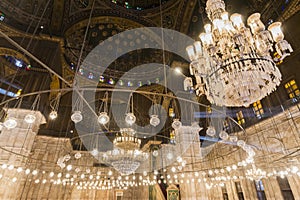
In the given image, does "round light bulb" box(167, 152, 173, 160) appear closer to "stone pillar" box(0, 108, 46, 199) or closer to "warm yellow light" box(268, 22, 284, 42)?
"stone pillar" box(0, 108, 46, 199)

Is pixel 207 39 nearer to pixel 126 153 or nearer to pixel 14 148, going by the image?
pixel 126 153

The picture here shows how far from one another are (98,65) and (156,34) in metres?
4.82

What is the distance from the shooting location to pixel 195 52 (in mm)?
3385

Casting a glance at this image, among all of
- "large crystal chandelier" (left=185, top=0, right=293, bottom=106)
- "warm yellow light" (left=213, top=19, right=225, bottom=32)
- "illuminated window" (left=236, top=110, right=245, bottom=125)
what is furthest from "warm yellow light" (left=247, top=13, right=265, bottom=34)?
"illuminated window" (left=236, top=110, right=245, bottom=125)

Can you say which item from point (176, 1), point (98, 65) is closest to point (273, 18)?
point (176, 1)

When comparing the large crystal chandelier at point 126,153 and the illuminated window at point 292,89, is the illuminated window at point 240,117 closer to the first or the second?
the illuminated window at point 292,89

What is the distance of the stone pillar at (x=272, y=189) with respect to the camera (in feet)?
27.0

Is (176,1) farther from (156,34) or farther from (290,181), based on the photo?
(290,181)

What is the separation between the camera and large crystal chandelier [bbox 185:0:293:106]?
2777 millimetres

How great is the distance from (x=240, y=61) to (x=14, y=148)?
9187 mm

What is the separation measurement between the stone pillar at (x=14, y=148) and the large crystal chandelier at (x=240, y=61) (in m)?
6.96

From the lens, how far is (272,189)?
8.53m

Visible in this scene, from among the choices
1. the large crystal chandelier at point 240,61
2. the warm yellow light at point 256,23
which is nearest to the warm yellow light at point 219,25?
the large crystal chandelier at point 240,61

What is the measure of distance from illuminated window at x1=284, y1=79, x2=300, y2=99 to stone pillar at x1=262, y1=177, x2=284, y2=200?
420cm
